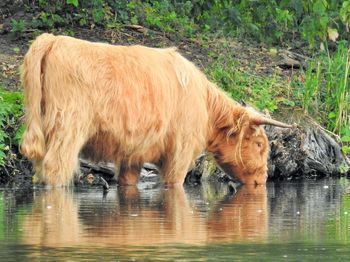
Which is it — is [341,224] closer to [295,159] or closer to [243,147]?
[243,147]

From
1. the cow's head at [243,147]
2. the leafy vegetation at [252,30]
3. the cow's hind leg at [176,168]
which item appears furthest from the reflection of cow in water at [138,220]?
the leafy vegetation at [252,30]

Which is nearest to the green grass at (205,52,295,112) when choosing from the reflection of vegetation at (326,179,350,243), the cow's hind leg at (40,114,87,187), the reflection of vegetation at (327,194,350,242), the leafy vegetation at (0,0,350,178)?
the leafy vegetation at (0,0,350,178)

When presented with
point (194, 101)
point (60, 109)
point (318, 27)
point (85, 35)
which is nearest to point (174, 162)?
point (194, 101)

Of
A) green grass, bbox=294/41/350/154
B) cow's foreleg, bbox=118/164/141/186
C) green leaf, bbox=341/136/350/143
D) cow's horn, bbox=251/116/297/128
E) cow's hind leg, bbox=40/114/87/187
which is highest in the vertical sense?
green grass, bbox=294/41/350/154

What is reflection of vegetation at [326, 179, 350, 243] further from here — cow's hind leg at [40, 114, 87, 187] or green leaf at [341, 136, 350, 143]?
green leaf at [341, 136, 350, 143]

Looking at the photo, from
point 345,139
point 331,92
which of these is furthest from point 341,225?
point 331,92

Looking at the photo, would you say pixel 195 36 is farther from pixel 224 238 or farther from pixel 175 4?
pixel 224 238

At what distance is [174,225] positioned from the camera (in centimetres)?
827

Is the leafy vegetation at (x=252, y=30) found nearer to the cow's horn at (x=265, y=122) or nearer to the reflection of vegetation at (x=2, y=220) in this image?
the cow's horn at (x=265, y=122)

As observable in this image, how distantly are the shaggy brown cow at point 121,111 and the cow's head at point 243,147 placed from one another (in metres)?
0.01

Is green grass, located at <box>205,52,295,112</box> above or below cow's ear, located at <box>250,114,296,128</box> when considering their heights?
above

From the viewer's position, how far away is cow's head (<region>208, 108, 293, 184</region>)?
12.4 m

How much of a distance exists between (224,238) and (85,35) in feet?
27.9

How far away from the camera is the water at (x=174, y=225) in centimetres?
688
